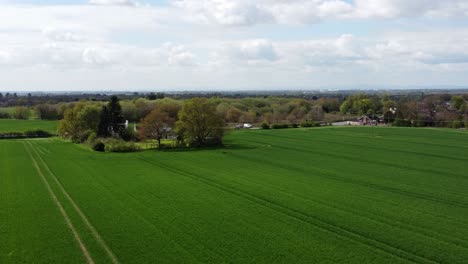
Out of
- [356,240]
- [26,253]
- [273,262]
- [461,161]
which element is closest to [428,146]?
[461,161]

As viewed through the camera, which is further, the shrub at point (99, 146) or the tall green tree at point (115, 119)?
the tall green tree at point (115, 119)

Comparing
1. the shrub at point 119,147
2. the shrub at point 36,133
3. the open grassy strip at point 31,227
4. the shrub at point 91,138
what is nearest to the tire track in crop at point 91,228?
the open grassy strip at point 31,227

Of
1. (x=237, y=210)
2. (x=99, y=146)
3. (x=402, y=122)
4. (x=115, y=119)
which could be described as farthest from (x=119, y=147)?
(x=402, y=122)

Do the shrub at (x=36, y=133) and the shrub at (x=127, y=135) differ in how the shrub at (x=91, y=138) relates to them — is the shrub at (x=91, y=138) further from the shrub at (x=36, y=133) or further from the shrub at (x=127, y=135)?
the shrub at (x=36, y=133)

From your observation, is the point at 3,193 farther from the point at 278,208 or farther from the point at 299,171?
the point at 299,171

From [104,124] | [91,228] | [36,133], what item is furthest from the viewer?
[36,133]

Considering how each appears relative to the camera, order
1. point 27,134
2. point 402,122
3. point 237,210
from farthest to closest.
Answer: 1. point 402,122
2. point 27,134
3. point 237,210

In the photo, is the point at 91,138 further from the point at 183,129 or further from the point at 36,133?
the point at 36,133
